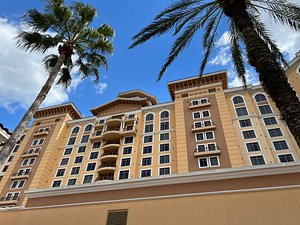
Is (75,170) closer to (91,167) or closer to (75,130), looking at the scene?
(91,167)

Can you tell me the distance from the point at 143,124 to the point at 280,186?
3533 centimetres

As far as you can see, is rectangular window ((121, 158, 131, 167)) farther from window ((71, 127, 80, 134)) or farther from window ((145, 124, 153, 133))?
window ((71, 127, 80, 134))

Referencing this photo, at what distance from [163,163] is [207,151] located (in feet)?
22.9

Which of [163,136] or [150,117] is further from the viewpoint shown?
[150,117]

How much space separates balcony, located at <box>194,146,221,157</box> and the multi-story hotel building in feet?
0.46

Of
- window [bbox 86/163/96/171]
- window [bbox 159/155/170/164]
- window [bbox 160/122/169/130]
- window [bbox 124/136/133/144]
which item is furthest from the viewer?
window [bbox 124/136/133/144]

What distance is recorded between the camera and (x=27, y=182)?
37.5 metres

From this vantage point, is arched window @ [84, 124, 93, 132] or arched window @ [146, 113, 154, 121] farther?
arched window @ [84, 124, 93, 132]

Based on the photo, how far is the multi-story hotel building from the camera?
6.79m

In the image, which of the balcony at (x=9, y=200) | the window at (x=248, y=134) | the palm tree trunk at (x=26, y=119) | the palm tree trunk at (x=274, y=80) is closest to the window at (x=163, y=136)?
the window at (x=248, y=134)

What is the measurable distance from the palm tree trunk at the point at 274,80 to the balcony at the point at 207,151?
2586cm

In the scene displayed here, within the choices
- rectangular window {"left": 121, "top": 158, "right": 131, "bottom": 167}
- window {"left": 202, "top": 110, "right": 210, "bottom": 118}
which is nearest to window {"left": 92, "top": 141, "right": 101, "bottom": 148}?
rectangular window {"left": 121, "top": 158, "right": 131, "bottom": 167}

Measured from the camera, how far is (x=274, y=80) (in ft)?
18.9

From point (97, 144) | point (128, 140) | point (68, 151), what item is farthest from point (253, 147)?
point (68, 151)
